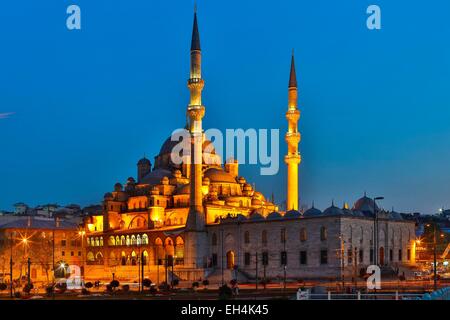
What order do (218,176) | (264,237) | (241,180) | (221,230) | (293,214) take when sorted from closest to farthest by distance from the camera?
(293,214)
(264,237)
(221,230)
(218,176)
(241,180)

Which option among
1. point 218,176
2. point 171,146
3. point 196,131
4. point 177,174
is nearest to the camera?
point 196,131

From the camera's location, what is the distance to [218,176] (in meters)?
83.9

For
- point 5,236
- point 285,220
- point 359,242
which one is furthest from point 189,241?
point 5,236

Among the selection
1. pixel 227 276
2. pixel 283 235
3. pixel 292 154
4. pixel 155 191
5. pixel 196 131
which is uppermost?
pixel 196 131

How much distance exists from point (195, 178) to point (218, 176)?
15.1m

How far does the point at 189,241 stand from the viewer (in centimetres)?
7025

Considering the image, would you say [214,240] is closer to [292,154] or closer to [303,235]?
[303,235]

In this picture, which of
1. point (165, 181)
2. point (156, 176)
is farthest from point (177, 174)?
point (165, 181)

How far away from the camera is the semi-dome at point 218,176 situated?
83.2 meters

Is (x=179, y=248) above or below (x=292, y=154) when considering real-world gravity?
below

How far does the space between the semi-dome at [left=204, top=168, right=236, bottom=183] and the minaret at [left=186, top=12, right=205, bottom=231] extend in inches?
477

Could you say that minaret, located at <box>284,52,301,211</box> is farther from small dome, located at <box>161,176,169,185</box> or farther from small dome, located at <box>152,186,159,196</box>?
small dome, located at <box>152,186,159,196</box>

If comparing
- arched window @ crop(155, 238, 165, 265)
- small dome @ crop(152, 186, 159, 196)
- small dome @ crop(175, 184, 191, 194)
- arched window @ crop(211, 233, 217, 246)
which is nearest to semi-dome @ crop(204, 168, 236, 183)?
small dome @ crop(175, 184, 191, 194)

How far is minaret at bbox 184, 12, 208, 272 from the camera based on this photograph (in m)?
68.9
